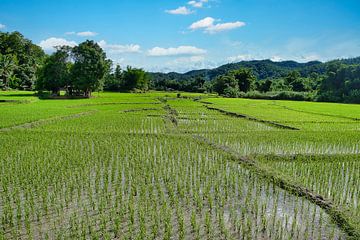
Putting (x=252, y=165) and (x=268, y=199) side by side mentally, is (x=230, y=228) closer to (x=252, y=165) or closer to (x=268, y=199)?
(x=268, y=199)

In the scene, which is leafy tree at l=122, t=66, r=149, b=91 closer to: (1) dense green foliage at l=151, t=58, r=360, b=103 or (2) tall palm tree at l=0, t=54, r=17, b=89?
(1) dense green foliage at l=151, t=58, r=360, b=103

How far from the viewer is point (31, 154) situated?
9727 millimetres

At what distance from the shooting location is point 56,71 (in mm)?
39062

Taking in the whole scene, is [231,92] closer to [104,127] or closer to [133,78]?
[133,78]

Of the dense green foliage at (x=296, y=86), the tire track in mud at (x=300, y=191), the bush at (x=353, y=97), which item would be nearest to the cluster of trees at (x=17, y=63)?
the dense green foliage at (x=296, y=86)

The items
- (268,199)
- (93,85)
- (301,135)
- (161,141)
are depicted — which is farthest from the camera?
(93,85)

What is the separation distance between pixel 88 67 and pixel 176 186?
113ft

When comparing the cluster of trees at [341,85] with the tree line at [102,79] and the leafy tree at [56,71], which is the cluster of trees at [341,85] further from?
the leafy tree at [56,71]

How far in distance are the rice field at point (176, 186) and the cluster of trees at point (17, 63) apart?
4231 centimetres

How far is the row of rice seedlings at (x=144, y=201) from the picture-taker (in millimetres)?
4910

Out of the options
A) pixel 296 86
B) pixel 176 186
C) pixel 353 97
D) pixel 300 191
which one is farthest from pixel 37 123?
pixel 296 86

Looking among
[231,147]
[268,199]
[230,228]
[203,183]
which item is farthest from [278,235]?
[231,147]

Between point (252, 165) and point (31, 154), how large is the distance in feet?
23.0

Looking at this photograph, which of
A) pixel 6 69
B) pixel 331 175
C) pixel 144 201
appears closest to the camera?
pixel 144 201
